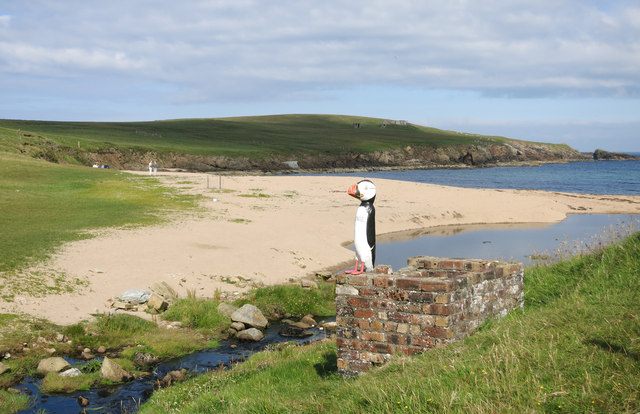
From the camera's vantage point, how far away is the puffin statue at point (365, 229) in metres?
9.98

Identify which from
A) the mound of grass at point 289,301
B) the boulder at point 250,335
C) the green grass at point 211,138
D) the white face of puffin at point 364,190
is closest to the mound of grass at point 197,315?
the boulder at point 250,335

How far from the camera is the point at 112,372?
13.3 meters

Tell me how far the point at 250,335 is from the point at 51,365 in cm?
494

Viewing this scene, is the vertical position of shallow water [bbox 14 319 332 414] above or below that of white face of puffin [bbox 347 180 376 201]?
below

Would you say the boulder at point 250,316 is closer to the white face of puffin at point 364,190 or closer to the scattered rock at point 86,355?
the scattered rock at point 86,355

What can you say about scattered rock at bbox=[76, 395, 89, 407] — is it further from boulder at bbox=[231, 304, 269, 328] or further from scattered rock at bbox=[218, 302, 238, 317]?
scattered rock at bbox=[218, 302, 238, 317]

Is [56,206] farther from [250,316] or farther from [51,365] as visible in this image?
[51,365]

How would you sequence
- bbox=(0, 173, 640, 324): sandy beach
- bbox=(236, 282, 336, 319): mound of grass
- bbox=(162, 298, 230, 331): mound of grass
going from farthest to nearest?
bbox=(0, 173, 640, 324): sandy beach → bbox=(236, 282, 336, 319): mound of grass → bbox=(162, 298, 230, 331): mound of grass

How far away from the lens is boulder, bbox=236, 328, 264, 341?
54.1ft

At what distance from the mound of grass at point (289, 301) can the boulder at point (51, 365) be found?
20.7 feet

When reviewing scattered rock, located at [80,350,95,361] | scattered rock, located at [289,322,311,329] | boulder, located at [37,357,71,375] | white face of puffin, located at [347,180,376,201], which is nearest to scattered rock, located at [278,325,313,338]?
scattered rock, located at [289,322,311,329]

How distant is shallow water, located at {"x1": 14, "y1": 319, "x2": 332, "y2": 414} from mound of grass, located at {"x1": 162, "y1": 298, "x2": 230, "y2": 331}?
115cm

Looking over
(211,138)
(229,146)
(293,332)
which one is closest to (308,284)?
(293,332)

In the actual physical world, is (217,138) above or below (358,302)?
above
